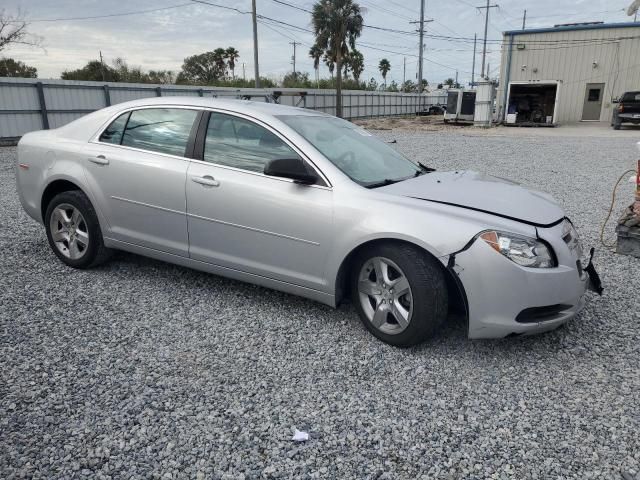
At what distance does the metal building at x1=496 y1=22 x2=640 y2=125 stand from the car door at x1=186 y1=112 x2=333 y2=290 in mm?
32368

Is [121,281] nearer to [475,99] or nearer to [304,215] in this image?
[304,215]

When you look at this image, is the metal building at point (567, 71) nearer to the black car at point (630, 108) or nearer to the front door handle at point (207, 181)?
the black car at point (630, 108)

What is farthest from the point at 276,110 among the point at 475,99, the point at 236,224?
the point at 475,99

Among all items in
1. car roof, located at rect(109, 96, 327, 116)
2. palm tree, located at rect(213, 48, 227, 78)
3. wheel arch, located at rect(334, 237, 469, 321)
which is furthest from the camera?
palm tree, located at rect(213, 48, 227, 78)

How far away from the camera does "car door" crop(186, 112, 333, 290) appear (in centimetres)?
338

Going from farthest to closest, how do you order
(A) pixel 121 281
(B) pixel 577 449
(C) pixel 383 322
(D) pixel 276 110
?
(A) pixel 121 281, (D) pixel 276 110, (C) pixel 383 322, (B) pixel 577 449

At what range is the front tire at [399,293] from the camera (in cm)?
304

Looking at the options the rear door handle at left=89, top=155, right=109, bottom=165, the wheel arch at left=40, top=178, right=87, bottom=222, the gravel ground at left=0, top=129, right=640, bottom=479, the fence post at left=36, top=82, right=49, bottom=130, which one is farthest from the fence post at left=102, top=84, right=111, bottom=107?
the rear door handle at left=89, top=155, right=109, bottom=165

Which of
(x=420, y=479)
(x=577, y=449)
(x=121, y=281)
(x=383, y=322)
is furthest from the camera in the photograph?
(x=121, y=281)

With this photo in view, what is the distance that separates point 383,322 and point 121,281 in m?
2.45

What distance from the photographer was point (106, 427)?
2510 millimetres

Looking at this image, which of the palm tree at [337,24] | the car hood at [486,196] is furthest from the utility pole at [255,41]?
the car hood at [486,196]

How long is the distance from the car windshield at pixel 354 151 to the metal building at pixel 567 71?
31476mm

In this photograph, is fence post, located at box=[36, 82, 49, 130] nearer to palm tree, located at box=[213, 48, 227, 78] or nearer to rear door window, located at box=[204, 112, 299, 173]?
rear door window, located at box=[204, 112, 299, 173]
